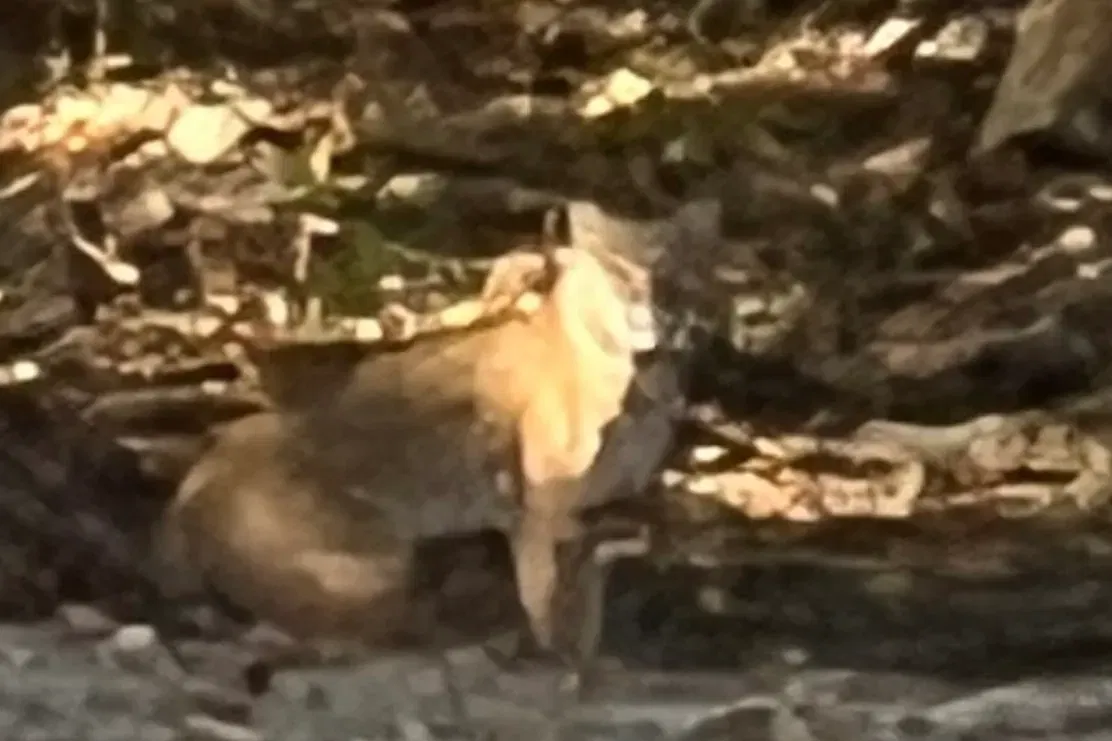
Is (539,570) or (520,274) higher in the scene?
(520,274)

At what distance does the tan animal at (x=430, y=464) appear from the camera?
3.03 ft

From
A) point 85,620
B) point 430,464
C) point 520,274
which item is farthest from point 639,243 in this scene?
point 85,620

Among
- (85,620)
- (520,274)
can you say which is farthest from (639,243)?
(85,620)

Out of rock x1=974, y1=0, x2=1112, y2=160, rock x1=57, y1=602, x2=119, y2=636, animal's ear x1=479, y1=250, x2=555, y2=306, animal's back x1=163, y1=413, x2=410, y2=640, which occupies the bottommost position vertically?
rock x1=57, y1=602, x2=119, y2=636

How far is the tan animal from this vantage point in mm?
924

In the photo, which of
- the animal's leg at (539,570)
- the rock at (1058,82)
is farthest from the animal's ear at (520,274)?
the rock at (1058,82)

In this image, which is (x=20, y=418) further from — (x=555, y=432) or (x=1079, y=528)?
(x=1079, y=528)

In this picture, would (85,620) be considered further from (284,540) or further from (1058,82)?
(1058,82)

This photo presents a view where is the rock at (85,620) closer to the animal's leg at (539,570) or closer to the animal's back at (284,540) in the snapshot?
the animal's back at (284,540)

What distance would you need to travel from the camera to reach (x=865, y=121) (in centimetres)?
91

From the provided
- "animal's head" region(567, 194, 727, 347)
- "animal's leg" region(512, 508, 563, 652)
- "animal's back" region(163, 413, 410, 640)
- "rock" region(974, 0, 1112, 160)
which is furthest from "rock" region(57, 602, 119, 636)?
"rock" region(974, 0, 1112, 160)

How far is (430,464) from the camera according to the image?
0.95 m

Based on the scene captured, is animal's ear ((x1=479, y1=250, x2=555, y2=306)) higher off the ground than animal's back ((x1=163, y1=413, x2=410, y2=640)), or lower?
higher

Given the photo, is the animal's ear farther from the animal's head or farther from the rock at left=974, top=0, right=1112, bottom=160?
the rock at left=974, top=0, right=1112, bottom=160
